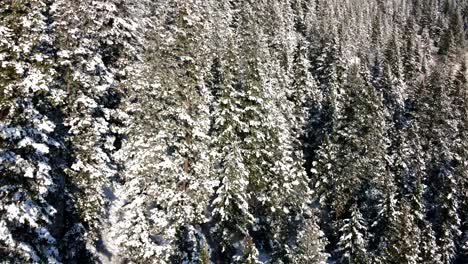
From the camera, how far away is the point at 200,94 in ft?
98.5

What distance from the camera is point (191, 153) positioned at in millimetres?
27156

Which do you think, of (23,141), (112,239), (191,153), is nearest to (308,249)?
(191,153)

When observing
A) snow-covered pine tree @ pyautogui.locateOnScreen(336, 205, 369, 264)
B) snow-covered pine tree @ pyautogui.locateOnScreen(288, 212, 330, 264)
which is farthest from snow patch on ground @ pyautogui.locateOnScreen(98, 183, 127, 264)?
snow-covered pine tree @ pyautogui.locateOnScreen(336, 205, 369, 264)

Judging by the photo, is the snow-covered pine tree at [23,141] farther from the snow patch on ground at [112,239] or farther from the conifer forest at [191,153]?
the snow patch on ground at [112,239]

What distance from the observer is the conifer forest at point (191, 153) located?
1922 cm

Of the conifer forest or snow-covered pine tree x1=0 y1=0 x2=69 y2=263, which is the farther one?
the conifer forest

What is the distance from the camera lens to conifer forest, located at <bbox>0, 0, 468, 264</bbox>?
1922cm

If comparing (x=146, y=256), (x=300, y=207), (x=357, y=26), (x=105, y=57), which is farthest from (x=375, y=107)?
(x=357, y=26)

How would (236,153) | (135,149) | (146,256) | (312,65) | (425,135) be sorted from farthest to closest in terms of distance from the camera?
(312,65), (425,135), (236,153), (135,149), (146,256)

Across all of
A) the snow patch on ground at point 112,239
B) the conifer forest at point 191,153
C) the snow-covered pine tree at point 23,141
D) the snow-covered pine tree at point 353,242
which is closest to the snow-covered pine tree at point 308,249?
the conifer forest at point 191,153

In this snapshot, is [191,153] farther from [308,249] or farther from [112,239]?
[308,249]

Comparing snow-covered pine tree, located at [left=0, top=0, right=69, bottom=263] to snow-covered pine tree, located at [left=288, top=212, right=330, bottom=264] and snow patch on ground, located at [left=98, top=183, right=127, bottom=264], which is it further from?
snow-covered pine tree, located at [left=288, top=212, right=330, bottom=264]

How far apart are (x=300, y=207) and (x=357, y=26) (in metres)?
96.0

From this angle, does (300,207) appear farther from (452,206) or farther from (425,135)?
(425,135)
